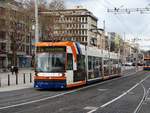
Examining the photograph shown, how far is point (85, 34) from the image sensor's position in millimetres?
149375

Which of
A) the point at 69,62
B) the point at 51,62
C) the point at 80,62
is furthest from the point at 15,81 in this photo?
the point at 51,62

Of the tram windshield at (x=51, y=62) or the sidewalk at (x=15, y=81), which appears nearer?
the tram windshield at (x=51, y=62)

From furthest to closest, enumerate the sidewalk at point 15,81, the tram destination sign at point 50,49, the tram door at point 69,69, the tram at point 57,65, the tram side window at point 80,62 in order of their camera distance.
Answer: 1. the sidewalk at point 15,81
2. the tram side window at point 80,62
3. the tram destination sign at point 50,49
4. the tram door at point 69,69
5. the tram at point 57,65

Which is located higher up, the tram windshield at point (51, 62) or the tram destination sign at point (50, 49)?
the tram destination sign at point (50, 49)

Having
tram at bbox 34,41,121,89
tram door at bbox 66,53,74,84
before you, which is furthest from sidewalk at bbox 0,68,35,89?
tram door at bbox 66,53,74,84

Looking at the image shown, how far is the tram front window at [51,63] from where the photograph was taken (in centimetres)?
2353

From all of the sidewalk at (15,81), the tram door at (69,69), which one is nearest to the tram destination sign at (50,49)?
the tram door at (69,69)

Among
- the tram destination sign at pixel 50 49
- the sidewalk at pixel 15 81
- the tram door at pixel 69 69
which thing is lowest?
the sidewalk at pixel 15 81

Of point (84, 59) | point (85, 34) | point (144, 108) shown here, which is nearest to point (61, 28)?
point (84, 59)

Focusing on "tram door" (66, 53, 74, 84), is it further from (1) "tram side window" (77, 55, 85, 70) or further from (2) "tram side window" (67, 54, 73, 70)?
(1) "tram side window" (77, 55, 85, 70)

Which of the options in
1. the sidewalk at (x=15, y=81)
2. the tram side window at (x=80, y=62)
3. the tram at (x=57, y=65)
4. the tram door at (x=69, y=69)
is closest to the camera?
the tram at (x=57, y=65)

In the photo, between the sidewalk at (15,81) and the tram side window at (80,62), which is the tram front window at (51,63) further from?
the sidewalk at (15,81)

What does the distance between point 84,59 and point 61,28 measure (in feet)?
114

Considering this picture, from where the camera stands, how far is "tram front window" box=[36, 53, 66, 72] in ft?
77.2
